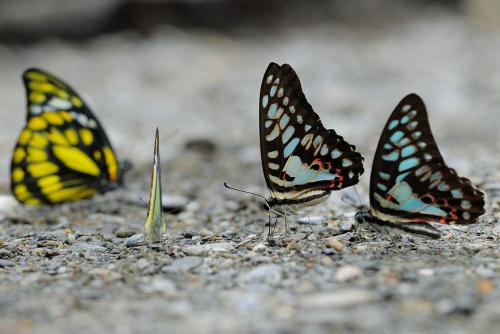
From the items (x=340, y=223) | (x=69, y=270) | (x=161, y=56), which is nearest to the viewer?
(x=69, y=270)

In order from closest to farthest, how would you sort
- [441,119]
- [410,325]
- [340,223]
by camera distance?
[410,325], [340,223], [441,119]

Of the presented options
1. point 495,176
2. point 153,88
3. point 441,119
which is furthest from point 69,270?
point 153,88

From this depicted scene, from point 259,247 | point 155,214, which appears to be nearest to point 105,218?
point 155,214

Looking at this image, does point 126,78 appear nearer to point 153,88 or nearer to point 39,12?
point 153,88

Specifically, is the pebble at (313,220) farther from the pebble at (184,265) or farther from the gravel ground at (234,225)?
the pebble at (184,265)

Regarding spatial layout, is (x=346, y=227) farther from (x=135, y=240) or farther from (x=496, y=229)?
(x=135, y=240)

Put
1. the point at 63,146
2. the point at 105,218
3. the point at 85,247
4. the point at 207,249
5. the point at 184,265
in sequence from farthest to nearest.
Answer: the point at 63,146
the point at 105,218
the point at 85,247
the point at 207,249
the point at 184,265

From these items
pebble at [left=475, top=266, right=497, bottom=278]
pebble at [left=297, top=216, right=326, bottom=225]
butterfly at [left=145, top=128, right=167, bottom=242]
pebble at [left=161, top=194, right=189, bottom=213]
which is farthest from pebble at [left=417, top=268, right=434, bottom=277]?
pebble at [left=161, top=194, right=189, bottom=213]
